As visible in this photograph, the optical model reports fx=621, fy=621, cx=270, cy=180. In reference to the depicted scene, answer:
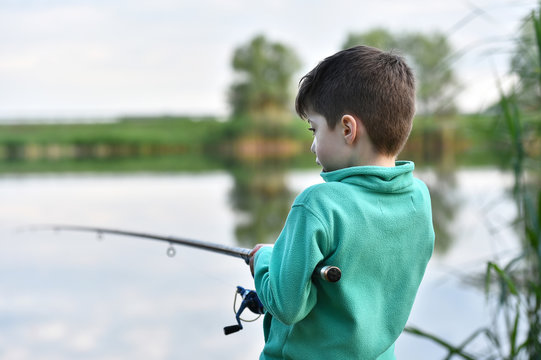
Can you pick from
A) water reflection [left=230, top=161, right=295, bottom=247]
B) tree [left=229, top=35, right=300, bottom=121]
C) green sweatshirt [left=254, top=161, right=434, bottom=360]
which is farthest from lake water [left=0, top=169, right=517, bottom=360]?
tree [left=229, top=35, right=300, bottom=121]

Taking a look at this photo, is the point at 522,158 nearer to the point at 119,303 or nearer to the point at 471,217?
the point at 119,303

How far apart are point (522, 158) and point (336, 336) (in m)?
0.92

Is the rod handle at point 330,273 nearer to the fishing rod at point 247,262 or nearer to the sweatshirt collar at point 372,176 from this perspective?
the fishing rod at point 247,262

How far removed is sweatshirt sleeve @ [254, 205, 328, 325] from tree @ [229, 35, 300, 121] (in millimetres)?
20500

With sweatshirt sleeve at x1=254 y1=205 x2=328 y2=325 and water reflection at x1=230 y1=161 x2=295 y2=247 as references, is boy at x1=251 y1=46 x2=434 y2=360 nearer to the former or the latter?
sweatshirt sleeve at x1=254 y1=205 x2=328 y2=325

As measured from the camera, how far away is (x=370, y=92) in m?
0.77

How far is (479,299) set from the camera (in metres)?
3.91

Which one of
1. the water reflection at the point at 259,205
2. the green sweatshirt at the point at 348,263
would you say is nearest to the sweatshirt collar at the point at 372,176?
the green sweatshirt at the point at 348,263

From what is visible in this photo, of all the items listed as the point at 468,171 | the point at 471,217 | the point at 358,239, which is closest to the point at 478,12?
the point at 358,239

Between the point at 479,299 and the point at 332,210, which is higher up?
the point at 332,210

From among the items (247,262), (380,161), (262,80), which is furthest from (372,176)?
(262,80)

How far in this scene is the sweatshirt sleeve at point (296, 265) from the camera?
27.9 inches

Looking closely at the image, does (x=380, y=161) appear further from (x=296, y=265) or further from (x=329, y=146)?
(x=296, y=265)

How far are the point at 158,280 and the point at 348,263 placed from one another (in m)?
4.08
